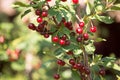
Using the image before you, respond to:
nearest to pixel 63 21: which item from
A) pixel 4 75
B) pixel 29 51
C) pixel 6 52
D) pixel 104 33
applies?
pixel 6 52

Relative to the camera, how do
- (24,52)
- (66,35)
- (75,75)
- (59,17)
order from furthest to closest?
(24,52) < (75,75) < (66,35) < (59,17)

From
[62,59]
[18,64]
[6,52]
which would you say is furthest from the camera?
[18,64]

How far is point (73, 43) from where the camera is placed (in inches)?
115

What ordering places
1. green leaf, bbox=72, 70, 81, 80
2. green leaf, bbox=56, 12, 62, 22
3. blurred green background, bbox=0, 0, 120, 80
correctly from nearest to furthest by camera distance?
green leaf, bbox=56, 12, 62, 22
green leaf, bbox=72, 70, 81, 80
blurred green background, bbox=0, 0, 120, 80

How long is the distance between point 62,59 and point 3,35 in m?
2.30

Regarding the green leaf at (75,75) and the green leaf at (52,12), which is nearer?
the green leaf at (52,12)

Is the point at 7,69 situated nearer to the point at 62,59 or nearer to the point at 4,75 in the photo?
the point at 4,75

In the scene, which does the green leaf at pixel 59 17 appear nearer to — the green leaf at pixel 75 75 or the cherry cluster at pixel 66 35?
the cherry cluster at pixel 66 35

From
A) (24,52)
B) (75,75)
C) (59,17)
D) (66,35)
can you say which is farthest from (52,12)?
(24,52)

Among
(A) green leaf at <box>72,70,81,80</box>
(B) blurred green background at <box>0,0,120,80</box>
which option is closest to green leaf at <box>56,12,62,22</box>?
(A) green leaf at <box>72,70,81,80</box>

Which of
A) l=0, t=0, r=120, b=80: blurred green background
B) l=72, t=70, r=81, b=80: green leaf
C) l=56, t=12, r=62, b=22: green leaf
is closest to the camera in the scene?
l=56, t=12, r=62, b=22: green leaf

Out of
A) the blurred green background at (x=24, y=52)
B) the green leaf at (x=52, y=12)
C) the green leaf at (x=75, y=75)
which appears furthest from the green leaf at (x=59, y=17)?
the blurred green background at (x=24, y=52)

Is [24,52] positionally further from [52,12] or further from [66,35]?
[52,12]

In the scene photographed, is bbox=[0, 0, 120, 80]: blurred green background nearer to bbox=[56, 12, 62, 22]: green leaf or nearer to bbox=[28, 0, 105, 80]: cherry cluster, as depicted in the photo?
bbox=[28, 0, 105, 80]: cherry cluster
